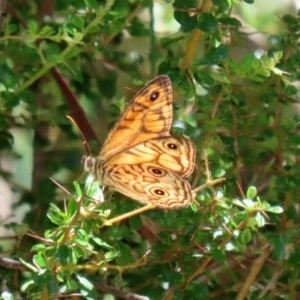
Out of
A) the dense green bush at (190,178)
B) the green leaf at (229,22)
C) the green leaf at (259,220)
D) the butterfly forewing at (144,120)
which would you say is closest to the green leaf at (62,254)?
the dense green bush at (190,178)

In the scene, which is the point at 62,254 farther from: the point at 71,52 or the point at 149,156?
the point at 71,52

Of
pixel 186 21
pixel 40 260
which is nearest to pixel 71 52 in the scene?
pixel 186 21

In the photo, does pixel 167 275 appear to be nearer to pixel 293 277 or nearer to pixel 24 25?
pixel 293 277

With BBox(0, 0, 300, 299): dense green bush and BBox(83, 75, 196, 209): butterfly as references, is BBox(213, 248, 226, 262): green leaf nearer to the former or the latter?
BBox(0, 0, 300, 299): dense green bush

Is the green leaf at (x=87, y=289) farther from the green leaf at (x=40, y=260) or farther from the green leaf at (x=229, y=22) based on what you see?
the green leaf at (x=229, y=22)

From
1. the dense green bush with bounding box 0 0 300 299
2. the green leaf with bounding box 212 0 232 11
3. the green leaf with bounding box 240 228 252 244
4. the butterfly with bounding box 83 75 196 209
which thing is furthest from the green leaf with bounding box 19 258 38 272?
the green leaf with bounding box 212 0 232 11

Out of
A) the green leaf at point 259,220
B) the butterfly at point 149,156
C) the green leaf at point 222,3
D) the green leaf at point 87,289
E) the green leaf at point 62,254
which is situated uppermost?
the green leaf at point 222,3
